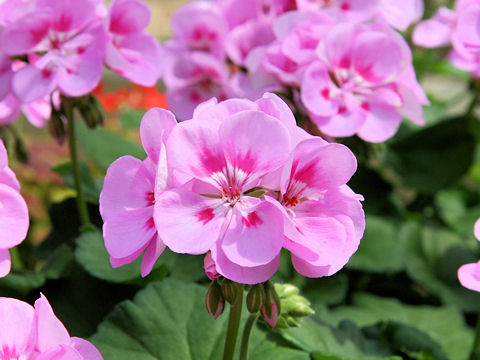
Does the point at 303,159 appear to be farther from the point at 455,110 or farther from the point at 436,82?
the point at 436,82

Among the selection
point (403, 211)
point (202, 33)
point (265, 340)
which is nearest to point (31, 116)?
point (202, 33)

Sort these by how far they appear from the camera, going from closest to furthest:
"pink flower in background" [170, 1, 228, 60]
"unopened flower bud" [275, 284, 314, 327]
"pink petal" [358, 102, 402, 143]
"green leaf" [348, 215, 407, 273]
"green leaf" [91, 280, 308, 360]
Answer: "unopened flower bud" [275, 284, 314, 327] → "green leaf" [91, 280, 308, 360] → "pink petal" [358, 102, 402, 143] → "pink flower in background" [170, 1, 228, 60] → "green leaf" [348, 215, 407, 273]

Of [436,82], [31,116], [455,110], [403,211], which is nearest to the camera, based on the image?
[31,116]

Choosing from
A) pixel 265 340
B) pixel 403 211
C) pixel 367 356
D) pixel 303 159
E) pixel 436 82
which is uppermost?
pixel 303 159

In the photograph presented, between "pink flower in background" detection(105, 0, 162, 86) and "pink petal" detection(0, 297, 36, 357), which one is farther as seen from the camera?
"pink flower in background" detection(105, 0, 162, 86)

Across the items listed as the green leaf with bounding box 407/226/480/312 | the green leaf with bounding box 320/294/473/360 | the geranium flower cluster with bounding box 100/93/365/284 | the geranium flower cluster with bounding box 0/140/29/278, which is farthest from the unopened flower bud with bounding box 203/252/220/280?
the green leaf with bounding box 407/226/480/312

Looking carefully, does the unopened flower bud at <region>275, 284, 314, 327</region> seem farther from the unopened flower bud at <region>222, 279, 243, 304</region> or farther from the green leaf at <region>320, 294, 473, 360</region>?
the green leaf at <region>320, 294, 473, 360</region>
